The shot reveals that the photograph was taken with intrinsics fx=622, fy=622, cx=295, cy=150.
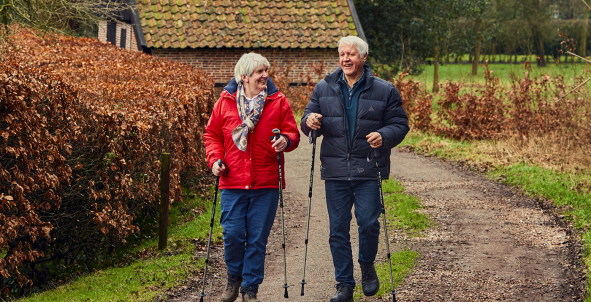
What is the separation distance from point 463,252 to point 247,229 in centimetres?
309

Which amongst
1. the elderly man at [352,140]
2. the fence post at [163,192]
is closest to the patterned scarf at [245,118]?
the elderly man at [352,140]

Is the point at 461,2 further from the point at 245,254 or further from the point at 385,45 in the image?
the point at 245,254

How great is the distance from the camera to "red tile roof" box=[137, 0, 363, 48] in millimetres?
22375

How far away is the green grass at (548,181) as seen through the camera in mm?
8656

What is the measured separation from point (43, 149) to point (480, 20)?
36.5 meters

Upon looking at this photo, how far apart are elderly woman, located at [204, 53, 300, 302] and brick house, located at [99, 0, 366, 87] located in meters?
17.3

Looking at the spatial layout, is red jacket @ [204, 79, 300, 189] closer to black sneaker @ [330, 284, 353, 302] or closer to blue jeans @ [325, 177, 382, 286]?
blue jeans @ [325, 177, 382, 286]

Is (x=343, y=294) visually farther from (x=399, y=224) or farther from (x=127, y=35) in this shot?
(x=127, y=35)

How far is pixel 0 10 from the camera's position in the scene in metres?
12.4

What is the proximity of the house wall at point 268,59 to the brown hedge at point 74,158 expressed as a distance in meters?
13.3

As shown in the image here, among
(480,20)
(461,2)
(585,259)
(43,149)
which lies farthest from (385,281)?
(480,20)

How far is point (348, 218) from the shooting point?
544 centimetres

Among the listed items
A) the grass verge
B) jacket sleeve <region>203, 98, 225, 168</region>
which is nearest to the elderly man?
the grass verge

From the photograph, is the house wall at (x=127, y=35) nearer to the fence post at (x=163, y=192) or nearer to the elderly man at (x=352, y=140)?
the fence post at (x=163, y=192)
